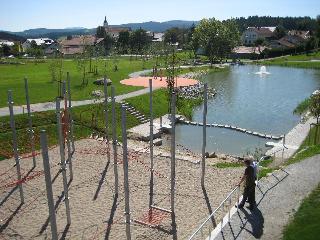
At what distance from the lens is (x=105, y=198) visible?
16.8 m

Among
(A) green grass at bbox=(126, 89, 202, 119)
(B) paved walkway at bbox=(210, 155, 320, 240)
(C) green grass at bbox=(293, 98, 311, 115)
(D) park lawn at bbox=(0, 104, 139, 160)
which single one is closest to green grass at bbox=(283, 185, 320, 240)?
(B) paved walkway at bbox=(210, 155, 320, 240)

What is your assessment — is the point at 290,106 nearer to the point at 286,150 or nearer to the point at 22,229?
the point at 286,150

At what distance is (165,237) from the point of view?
13531mm

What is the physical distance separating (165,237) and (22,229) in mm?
5219

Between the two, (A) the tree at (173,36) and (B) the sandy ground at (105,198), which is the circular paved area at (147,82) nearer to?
(B) the sandy ground at (105,198)

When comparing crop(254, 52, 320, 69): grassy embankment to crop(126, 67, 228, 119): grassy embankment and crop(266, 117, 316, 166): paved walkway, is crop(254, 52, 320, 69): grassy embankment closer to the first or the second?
crop(126, 67, 228, 119): grassy embankment

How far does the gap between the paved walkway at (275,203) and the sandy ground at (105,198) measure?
159 centimetres

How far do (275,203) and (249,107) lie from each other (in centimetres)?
2690

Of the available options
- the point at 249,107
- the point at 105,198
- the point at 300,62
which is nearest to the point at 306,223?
the point at 105,198

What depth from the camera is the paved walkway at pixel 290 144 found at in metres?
22.5

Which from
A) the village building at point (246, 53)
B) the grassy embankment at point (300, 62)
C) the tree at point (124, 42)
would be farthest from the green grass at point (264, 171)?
the tree at point (124, 42)

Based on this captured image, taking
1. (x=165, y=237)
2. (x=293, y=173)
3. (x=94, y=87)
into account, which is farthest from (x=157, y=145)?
(x=94, y=87)

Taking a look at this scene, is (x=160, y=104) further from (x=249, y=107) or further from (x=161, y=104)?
Result: (x=249, y=107)

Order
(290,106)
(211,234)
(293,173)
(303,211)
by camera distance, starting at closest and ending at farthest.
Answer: (211,234) < (303,211) < (293,173) < (290,106)
